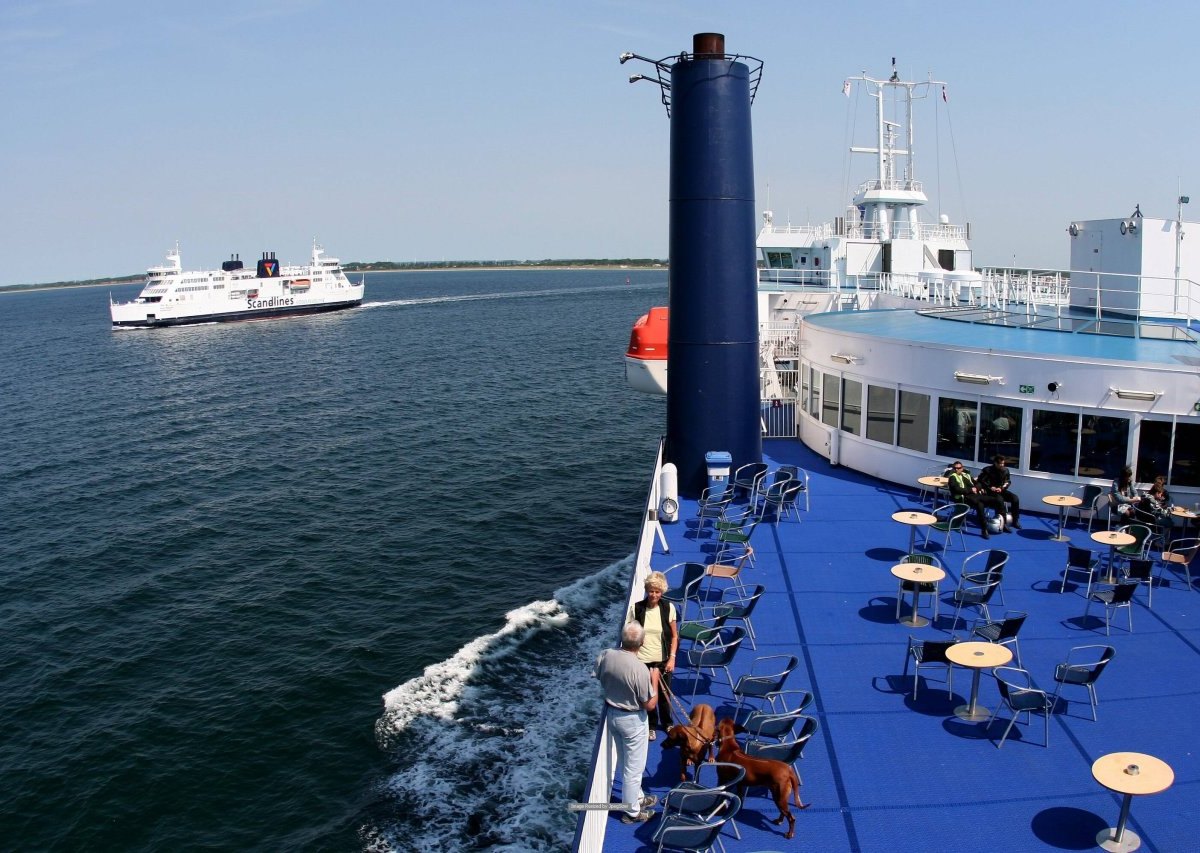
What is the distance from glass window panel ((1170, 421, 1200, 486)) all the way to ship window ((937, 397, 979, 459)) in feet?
8.91

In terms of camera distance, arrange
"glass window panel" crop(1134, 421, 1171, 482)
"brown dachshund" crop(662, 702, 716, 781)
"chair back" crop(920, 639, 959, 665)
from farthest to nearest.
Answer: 1. "glass window panel" crop(1134, 421, 1171, 482)
2. "chair back" crop(920, 639, 959, 665)
3. "brown dachshund" crop(662, 702, 716, 781)

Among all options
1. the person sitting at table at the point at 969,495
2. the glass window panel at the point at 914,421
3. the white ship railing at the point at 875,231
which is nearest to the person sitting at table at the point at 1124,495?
the person sitting at table at the point at 969,495

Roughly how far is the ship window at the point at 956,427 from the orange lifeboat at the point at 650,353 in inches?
262

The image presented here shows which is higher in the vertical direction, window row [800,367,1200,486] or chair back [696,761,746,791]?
window row [800,367,1200,486]

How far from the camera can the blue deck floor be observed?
22.1 ft

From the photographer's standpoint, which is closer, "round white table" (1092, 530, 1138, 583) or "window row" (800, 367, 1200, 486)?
"round white table" (1092, 530, 1138, 583)

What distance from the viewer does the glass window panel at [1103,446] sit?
514 inches

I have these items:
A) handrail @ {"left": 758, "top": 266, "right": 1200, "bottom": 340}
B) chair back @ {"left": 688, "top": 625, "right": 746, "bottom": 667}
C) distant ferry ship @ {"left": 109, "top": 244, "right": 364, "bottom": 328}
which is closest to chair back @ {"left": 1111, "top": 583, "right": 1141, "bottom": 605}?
chair back @ {"left": 688, "top": 625, "right": 746, "bottom": 667}

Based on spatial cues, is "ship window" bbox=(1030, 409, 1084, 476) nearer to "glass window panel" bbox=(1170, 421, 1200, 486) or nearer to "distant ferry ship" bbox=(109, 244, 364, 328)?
"glass window panel" bbox=(1170, 421, 1200, 486)

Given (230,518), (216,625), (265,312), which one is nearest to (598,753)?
(216,625)

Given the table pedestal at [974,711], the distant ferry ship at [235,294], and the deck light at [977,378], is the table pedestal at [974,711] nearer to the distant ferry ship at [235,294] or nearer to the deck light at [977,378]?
the deck light at [977,378]

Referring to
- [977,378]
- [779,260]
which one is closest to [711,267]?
[977,378]

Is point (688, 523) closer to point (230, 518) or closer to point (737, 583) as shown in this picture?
point (737, 583)

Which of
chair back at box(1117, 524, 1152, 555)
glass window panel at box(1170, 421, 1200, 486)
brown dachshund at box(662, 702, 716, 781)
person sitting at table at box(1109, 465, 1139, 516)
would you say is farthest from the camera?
glass window panel at box(1170, 421, 1200, 486)
